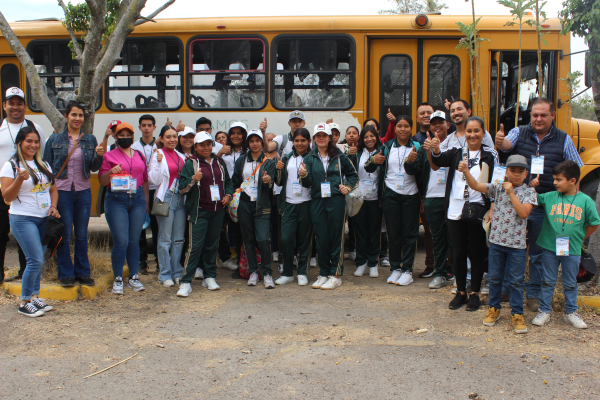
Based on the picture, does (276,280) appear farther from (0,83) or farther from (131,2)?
(0,83)

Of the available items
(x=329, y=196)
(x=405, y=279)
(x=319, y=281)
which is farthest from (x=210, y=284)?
(x=405, y=279)

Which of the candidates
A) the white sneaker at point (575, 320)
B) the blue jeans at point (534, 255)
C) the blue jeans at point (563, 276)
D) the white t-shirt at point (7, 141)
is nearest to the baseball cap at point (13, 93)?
the white t-shirt at point (7, 141)

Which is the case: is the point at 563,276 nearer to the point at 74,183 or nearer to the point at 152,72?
the point at 74,183

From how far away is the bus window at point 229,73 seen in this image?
7.46 metres

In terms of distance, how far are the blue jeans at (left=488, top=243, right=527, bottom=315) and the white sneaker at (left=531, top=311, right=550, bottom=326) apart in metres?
0.16

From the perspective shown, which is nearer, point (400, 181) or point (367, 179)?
point (400, 181)

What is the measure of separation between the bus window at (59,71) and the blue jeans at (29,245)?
11.4 feet

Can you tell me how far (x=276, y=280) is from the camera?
6.14 metres

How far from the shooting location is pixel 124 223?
543 centimetres

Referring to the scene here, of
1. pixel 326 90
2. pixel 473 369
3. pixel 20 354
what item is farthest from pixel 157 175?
pixel 473 369

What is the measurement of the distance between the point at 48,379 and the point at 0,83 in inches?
245

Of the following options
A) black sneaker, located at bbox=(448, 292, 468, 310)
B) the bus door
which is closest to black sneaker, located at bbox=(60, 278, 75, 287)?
black sneaker, located at bbox=(448, 292, 468, 310)

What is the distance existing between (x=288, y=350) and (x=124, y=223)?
249 cm

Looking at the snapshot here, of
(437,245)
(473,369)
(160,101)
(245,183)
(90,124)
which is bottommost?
(473,369)
